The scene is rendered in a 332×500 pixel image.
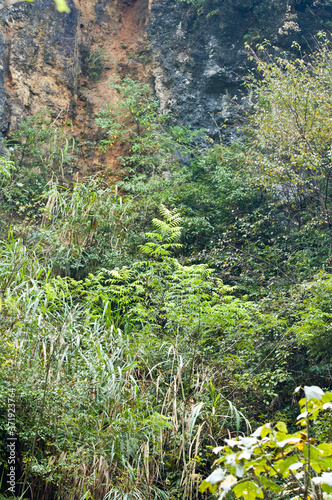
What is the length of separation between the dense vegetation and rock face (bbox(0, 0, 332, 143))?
0.97 m

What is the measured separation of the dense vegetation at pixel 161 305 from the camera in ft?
10.6

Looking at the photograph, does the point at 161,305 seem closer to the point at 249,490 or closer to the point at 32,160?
the point at 249,490

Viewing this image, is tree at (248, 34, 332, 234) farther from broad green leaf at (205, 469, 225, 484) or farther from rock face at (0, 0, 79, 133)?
broad green leaf at (205, 469, 225, 484)

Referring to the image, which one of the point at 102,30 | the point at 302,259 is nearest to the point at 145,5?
the point at 102,30

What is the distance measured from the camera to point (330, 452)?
5.02ft

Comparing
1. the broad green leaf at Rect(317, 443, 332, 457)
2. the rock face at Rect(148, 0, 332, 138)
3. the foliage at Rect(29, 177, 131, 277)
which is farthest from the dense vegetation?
the rock face at Rect(148, 0, 332, 138)

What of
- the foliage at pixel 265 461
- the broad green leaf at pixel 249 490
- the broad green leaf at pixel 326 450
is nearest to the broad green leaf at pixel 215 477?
the foliage at pixel 265 461

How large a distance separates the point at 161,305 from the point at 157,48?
7.93 meters

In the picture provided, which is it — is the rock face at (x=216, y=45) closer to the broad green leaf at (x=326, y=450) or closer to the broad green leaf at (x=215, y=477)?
the broad green leaf at (x=326, y=450)

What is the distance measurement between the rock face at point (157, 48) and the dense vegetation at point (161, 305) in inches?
38.2

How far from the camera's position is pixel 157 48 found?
10.6 m

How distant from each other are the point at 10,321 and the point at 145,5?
10.3 meters

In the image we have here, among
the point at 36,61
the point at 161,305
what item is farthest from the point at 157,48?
the point at 161,305

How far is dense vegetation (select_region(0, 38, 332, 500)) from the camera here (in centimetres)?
324
